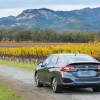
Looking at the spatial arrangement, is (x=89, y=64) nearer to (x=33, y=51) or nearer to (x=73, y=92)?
(x=73, y=92)

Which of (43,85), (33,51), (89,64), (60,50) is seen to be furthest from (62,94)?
(33,51)

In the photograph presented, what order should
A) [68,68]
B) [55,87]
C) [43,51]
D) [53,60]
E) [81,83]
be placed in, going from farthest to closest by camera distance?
[43,51] < [53,60] < [55,87] < [68,68] < [81,83]

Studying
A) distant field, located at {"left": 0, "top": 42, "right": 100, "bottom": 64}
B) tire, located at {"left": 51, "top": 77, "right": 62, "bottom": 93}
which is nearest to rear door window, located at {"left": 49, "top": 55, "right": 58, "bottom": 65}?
tire, located at {"left": 51, "top": 77, "right": 62, "bottom": 93}

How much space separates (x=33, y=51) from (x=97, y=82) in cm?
4954

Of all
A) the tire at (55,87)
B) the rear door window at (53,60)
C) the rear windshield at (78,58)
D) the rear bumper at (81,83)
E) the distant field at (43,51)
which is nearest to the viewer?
the rear bumper at (81,83)

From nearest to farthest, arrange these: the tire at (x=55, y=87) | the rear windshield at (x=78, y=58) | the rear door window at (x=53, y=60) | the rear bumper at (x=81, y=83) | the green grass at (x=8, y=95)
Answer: the green grass at (x=8, y=95)
the rear bumper at (x=81, y=83)
the tire at (x=55, y=87)
the rear windshield at (x=78, y=58)
the rear door window at (x=53, y=60)

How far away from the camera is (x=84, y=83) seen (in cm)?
1533

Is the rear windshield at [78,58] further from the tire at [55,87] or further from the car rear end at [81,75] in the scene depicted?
the tire at [55,87]

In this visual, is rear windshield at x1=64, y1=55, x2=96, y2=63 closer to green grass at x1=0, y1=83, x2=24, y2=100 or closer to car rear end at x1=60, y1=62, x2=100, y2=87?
car rear end at x1=60, y1=62, x2=100, y2=87

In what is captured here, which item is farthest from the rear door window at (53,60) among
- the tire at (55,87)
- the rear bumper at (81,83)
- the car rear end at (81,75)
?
the rear bumper at (81,83)

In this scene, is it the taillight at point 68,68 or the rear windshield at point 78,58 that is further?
the rear windshield at point 78,58

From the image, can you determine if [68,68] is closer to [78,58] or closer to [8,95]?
[78,58]

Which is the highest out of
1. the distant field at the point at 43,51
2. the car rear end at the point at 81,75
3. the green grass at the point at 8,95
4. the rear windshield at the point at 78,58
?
the rear windshield at the point at 78,58

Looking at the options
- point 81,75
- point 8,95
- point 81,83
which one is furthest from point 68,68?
point 8,95
